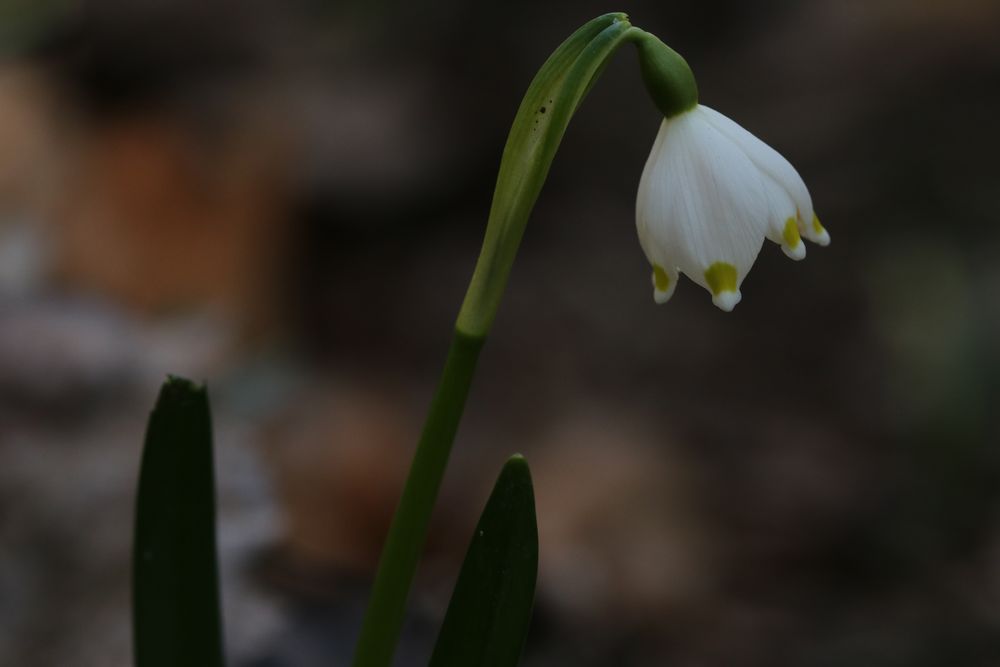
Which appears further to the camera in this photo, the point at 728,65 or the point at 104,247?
the point at 728,65

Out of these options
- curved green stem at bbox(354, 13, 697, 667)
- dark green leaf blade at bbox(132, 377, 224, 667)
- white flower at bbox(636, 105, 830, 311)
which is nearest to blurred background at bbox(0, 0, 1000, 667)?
dark green leaf blade at bbox(132, 377, 224, 667)

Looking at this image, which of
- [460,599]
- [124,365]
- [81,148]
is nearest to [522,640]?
[460,599]

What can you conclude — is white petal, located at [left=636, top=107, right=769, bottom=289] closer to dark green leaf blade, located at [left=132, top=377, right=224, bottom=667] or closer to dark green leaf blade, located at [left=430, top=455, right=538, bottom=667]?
dark green leaf blade, located at [left=430, top=455, right=538, bottom=667]

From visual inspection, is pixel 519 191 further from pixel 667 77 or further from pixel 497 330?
pixel 497 330

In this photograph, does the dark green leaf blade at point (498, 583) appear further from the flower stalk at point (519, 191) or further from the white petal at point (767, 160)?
the white petal at point (767, 160)

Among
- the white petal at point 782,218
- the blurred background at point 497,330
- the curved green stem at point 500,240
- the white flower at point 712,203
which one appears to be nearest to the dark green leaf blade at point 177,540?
the curved green stem at point 500,240

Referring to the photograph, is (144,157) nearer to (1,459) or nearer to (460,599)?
(1,459)
